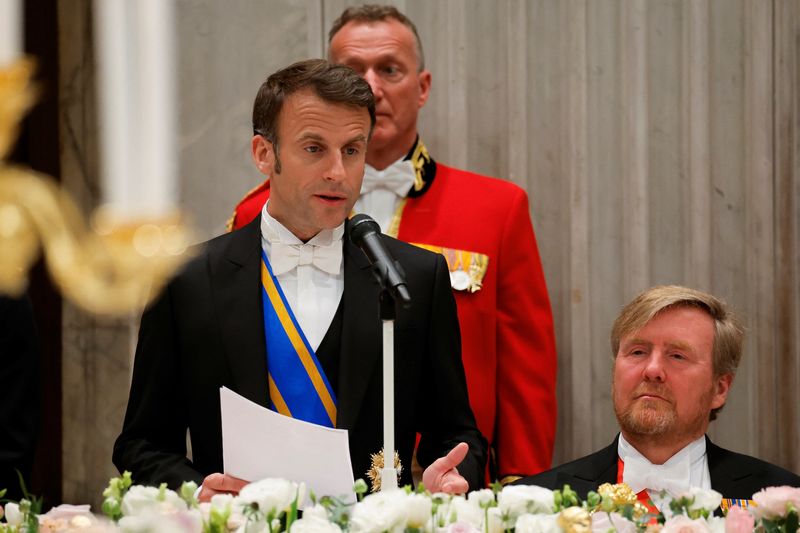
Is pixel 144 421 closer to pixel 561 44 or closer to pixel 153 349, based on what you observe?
pixel 153 349

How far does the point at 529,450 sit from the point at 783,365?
98cm

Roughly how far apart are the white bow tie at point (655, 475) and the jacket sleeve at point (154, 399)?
3.30 ft

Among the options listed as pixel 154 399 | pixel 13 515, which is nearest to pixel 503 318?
pixel 154 399

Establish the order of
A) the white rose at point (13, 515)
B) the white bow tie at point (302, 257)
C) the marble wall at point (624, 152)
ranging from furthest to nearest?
the marble wall at point (624, 152), the white bow tie at point (302, 257), the white rose at point (13, 515)

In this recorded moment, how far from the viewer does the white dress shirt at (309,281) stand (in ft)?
8.00

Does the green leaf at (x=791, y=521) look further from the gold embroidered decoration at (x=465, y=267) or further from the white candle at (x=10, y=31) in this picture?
the white candle at (x=10, y=31)

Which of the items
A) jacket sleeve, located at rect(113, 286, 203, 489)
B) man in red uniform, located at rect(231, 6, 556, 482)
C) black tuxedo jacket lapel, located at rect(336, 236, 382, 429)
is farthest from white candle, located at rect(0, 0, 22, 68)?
black tuxedo jacket lapel, located at rect(336, 236, 382, 429)

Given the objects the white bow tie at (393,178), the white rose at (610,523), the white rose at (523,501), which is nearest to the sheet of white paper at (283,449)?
the white rose at (523,501)

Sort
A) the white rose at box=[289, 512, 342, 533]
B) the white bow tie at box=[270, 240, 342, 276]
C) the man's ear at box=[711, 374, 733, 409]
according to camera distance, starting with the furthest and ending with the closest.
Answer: the man's ear at box=[711, 374, 733, 409]
the white bow tie at box=[270, 240, 342, 276]
the white rose at box=[289, 512, 342, 533]

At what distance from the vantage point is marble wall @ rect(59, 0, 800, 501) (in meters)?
3.68

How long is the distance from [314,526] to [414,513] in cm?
14

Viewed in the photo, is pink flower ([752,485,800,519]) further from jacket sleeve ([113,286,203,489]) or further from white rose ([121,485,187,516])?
jacket sleeve ([113,286,203,489])

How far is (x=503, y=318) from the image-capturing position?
3254mm

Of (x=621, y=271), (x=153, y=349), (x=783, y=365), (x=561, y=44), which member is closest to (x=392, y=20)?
(x=561, y=44)
